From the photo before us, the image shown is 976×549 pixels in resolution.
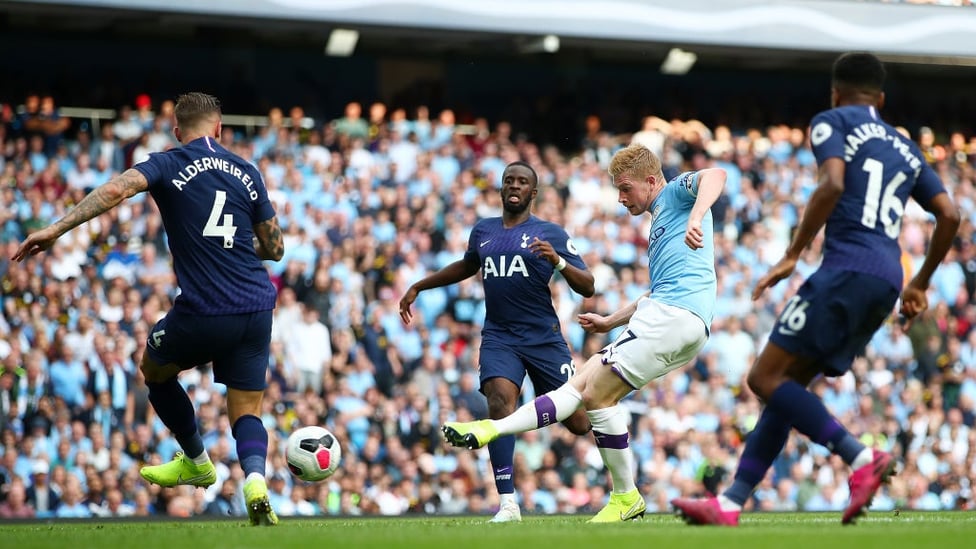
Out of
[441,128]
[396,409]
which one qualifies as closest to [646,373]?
[396,409]

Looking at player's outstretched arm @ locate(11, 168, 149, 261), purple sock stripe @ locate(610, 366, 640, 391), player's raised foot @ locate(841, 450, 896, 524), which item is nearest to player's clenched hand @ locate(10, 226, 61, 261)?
player's outstretched arm @ locate(11, 168, 149, 261)

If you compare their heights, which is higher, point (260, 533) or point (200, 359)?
point (200, 359)

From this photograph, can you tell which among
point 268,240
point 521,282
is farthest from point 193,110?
point 521,282

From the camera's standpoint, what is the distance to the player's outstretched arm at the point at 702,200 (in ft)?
23.5

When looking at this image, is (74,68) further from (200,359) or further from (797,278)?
(200,359)

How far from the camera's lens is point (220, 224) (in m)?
7.94

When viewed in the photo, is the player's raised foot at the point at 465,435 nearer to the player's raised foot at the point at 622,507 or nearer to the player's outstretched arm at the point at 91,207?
the player's raised foot at the point at 622,507

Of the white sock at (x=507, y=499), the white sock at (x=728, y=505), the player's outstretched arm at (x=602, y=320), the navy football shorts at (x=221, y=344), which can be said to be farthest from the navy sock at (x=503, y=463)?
the white sock at (x=728, y=505)

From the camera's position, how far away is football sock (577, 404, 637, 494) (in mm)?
8461

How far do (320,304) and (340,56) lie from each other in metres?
7.16

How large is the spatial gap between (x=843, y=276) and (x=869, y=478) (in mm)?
1017

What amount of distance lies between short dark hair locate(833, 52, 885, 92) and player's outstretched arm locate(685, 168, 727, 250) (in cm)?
91

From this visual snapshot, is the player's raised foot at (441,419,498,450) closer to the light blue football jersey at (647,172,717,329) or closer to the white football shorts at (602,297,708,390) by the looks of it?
the white football shorts at (602,297,708,390)

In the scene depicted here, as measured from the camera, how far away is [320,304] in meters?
16.7
